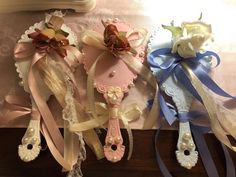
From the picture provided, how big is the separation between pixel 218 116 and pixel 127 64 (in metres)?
0.18

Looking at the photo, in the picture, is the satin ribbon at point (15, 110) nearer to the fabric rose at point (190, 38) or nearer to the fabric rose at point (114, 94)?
the fabric rose at point (114, 94)

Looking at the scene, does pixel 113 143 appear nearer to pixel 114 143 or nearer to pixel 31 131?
pixel 114 143

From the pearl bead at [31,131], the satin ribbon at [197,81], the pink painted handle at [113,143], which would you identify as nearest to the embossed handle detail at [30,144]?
the pearl bead at [31,131]

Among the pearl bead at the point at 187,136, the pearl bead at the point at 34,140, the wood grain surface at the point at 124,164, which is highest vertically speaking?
the pearl bead at the point at 187,136

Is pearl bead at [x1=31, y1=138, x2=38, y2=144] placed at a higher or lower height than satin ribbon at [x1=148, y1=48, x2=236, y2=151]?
lower

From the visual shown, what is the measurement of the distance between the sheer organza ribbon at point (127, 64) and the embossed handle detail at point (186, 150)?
6cm

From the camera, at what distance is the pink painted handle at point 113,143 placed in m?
0.64

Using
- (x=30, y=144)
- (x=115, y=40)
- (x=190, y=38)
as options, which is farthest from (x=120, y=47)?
(x=30, y=144)

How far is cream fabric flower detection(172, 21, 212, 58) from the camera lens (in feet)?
2.22

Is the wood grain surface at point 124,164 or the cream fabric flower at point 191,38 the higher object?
the cream fabric flower at point 191,38

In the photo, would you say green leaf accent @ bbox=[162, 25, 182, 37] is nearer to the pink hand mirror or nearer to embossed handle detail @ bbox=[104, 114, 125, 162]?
the pink hand mirror

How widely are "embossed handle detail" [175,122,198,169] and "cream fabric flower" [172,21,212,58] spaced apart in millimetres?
134

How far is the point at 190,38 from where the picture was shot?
68 cm

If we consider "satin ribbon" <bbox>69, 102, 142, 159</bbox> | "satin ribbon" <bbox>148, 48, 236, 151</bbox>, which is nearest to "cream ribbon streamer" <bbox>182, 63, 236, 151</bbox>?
"satin ribbon" <bbox>148, 48, 236, 151</bbox>
